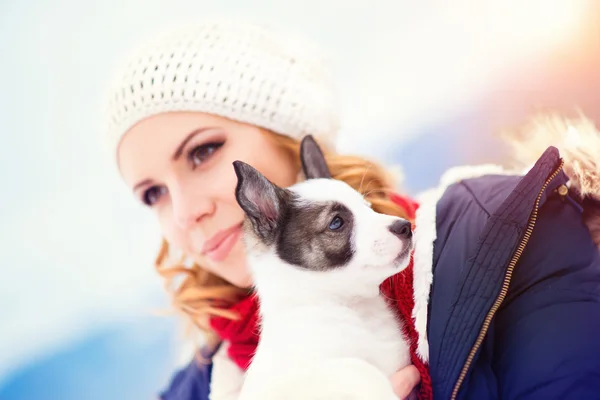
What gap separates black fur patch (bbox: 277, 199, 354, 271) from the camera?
120 cm

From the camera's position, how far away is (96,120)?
2084mm

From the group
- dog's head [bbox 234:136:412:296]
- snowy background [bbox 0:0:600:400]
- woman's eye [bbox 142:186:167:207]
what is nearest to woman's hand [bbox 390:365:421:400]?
dog's head [bbox 234:136:412:296]

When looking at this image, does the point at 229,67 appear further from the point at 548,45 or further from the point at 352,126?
the point at 548,45

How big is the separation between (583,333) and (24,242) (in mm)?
1948

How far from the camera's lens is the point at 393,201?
160 centimetres

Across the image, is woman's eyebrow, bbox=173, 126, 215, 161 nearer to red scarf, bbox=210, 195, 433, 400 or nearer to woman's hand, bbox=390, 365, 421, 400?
Result: red scarf, bbox=210, 195, 433, 400

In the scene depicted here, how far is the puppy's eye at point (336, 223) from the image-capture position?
1214mm

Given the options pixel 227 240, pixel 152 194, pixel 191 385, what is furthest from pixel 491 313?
pixel 191 385

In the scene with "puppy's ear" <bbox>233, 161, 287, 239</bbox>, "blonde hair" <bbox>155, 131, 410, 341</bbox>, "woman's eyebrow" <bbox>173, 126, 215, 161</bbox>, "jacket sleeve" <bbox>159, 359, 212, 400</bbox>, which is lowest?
"jacket sleeve" <bbox>159, 359, 212, 400</bbox>

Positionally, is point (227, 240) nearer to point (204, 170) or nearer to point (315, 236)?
point (204, 170)

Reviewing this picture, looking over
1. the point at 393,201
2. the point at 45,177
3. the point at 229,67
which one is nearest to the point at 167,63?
the point at 229,67

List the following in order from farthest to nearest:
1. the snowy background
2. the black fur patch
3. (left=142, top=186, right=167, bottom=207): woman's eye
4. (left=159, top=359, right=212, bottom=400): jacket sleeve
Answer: the snowy background, (left=159, top=359, right=212, bottom=400): jacket sleeve, (left=142, top=186, right=167, bottom=207): woman's eye, the black fur patch

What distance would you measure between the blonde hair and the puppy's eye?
0.30m

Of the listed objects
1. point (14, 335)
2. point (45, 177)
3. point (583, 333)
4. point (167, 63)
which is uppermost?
point (167, 63)
